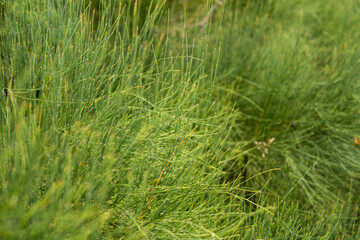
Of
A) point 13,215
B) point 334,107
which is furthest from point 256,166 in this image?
point 13,215

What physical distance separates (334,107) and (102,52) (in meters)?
0.95

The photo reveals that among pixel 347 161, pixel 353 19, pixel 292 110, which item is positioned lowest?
pixel 347 161

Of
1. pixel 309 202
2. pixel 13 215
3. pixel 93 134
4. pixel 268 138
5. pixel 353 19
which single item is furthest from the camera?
pixel 353 19

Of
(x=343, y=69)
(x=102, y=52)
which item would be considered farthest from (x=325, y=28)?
(x=102, y=52)

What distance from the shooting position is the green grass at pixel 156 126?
677 millimetres

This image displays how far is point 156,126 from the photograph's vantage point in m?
0.83

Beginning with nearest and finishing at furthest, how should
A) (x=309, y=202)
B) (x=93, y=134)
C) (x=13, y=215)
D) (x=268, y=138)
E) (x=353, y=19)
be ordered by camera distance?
(x=13, y=215)
(x=93, y=134)
(x=309, y=202)
(x=268, y=138)
(x=353, y=19)

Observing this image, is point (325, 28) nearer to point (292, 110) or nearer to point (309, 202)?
point (292, 110)

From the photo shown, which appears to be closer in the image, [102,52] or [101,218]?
[101,218]

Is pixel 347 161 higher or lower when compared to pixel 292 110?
lower

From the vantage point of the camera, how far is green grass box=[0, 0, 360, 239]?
2.22ft

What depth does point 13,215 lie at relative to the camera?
1.93 feet

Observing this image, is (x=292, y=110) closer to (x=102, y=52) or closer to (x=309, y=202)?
(x=309, y=202)

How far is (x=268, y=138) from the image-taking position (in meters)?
1.47
